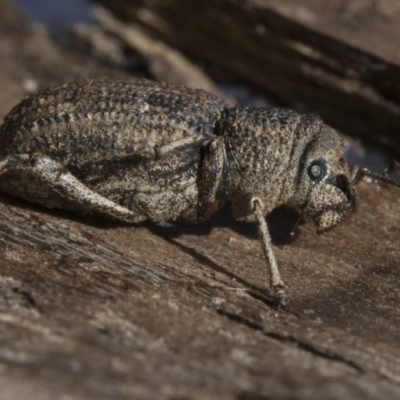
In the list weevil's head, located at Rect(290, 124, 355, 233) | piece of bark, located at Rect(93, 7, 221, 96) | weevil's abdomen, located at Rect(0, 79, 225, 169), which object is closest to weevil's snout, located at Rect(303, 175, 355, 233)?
weevil's head, located at Rect(290, 124, 355, 233)

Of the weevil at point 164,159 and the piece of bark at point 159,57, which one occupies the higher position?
the piece of bark at point 159,57

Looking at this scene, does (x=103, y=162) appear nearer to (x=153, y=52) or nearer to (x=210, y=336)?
(x=210, y=336)

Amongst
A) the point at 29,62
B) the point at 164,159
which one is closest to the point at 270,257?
the point at 164,159

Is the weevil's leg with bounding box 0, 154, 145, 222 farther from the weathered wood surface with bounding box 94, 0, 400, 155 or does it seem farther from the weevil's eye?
the weathered wood surface with bounding box 94, 0, 400, 155

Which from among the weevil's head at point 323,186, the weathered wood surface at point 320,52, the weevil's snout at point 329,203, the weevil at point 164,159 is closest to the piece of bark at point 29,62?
the weathered wood surface at point 320,52

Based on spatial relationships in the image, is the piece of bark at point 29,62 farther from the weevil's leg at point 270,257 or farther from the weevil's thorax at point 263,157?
the weevil's leg at point 270,257

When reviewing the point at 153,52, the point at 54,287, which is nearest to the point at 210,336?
the point at 54,287

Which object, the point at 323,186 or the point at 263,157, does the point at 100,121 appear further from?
the point at 323,186
